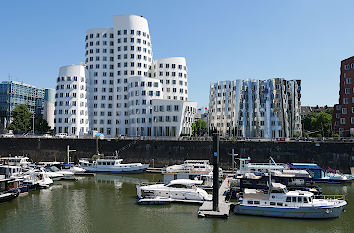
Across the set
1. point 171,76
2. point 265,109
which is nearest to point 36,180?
point 171,76

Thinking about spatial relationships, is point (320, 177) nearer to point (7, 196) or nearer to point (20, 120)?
point (7, 196)

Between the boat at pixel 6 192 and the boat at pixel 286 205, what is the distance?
35169mm

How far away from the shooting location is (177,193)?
49344 millimetres

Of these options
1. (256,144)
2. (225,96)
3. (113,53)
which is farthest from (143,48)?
(256,144)

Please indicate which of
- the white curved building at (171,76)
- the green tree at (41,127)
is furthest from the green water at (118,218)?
the green tree at (41,127)

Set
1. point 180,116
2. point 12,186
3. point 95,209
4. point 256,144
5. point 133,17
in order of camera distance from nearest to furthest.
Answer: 1. point 95,209
2. point 12,186
3. point 256,144
4. point 180,116
5. point 133,17

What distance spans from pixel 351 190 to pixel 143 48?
94581 millimetres

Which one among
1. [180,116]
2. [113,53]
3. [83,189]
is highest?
[113,53]

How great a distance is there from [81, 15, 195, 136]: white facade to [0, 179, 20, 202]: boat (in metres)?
71.4

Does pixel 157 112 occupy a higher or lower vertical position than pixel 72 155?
higher

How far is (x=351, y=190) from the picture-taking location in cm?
5847

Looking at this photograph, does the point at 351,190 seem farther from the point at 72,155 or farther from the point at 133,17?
the point at 133,17

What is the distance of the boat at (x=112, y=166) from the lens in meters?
79.4

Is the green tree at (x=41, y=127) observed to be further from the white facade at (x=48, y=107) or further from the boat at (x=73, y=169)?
the boat at (x=73, y=169)
